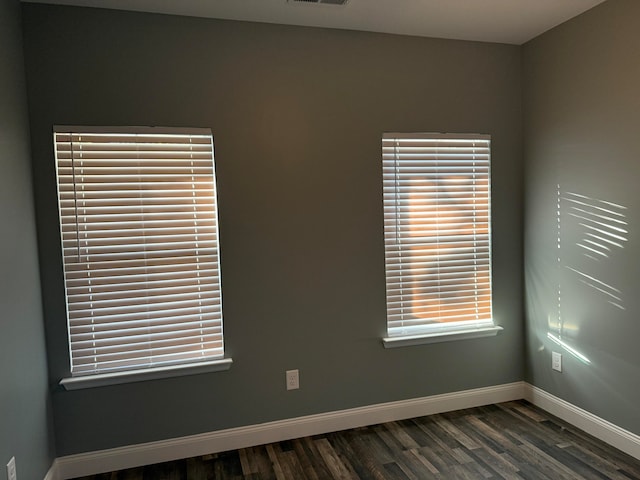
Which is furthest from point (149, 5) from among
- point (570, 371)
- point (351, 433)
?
point (570, 371)

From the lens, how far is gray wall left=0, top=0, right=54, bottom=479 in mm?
1844

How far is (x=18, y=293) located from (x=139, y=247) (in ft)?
2.01

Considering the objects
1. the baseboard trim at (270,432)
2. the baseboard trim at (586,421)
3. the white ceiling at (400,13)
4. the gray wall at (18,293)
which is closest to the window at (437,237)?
the baseboard trim at (270,432)

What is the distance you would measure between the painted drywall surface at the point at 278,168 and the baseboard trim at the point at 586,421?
0.48 m

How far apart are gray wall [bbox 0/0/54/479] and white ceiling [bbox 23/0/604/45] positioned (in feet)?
1.63

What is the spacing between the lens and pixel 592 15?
250 centimetres

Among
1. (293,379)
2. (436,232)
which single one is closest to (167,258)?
(293,379)

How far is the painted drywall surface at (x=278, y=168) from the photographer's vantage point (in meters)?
2.33

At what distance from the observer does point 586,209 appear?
102 inches

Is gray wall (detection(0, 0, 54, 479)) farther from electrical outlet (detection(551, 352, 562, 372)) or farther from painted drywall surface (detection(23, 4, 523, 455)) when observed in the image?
electrical outlet (detection(551, 352, 562, 372))

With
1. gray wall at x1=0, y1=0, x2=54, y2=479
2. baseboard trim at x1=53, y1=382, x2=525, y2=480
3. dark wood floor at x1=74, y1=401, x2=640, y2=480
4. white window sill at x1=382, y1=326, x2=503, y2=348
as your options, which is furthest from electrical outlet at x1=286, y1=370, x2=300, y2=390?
gray wall at x1=0, y1=0, x2=54, y2=479

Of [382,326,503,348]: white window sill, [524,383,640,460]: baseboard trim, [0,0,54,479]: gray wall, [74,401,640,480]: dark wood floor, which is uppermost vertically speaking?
[0,0,54,479]: gray wall

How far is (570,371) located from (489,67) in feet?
6.91

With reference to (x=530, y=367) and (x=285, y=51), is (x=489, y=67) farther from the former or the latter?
(x=530, y=367)
